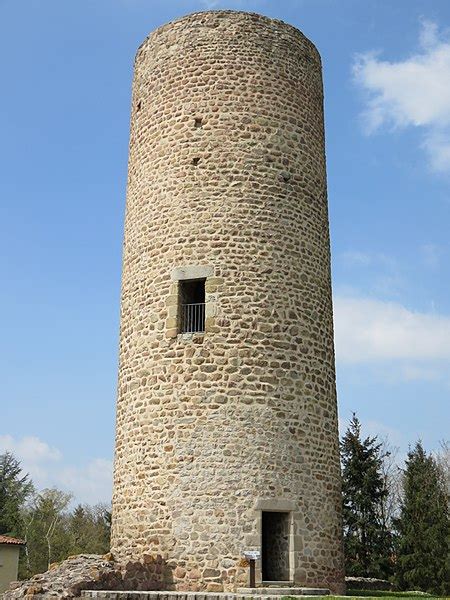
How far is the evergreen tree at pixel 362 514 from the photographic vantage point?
2339 centimetres

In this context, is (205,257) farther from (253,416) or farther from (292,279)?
(253,416)

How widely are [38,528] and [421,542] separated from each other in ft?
79.1

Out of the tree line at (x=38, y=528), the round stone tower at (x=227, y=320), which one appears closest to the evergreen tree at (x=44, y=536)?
the tree line at (x=38, y=528)

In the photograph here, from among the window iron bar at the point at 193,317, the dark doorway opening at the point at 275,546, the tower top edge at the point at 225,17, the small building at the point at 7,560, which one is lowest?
the small building at the point at 7,560

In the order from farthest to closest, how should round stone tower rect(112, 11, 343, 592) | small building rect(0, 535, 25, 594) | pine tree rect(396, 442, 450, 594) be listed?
small building rect(0, 535, 25, 594)
pine tree rect(396, 442, 450, 594)
round stone tower rect(112, 11, 343, 592)

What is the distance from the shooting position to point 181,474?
37.2ft

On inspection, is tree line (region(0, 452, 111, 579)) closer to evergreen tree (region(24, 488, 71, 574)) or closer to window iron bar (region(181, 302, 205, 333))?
evergreen tree (region(24, 488, 71, 574))

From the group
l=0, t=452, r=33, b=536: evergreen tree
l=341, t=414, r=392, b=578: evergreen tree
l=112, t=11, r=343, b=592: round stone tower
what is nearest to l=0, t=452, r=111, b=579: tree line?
l=0, t=452, r=33, b=536: evergreen tree

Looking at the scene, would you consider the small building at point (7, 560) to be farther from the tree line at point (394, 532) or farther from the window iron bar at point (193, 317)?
the window iron bar at point (193, 317)

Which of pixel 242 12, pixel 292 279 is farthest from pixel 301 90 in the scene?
pixel 292 279

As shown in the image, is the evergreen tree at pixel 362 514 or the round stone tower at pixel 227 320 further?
the evergreen tree at pixel 362 514

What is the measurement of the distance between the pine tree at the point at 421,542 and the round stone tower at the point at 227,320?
1164 centimetres

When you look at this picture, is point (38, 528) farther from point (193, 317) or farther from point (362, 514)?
point (193, 317)

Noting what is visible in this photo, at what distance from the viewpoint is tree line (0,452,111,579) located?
34375 mm
